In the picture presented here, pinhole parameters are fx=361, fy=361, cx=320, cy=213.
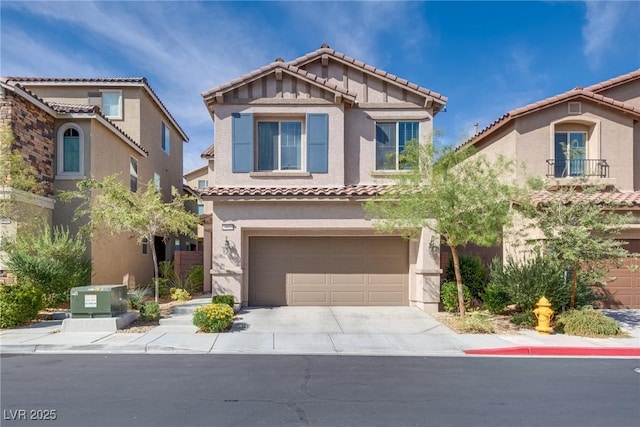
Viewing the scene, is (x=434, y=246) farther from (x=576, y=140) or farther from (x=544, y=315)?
(x=576, y=140)

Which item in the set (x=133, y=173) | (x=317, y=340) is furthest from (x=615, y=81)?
(x=133, y=173)

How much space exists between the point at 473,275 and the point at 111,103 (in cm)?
1761

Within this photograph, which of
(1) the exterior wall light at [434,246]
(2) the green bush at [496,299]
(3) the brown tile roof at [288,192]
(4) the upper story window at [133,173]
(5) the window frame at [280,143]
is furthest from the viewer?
(4) the upper story window at [133,173]

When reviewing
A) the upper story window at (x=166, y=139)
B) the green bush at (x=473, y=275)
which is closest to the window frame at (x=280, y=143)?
the green bush at (x=473, y=275)

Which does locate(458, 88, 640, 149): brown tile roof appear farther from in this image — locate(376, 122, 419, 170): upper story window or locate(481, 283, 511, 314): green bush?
locate(481, 283, 511, 314): green bush

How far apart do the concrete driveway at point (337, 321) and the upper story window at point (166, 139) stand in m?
13.4

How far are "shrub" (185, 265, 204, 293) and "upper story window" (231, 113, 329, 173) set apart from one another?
5078mm

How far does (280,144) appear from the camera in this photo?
12.4 m

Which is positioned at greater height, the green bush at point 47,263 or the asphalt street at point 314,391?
the green bush at point 47,263

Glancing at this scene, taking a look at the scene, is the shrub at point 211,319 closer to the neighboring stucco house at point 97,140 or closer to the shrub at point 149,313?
the shrub at point 149,313

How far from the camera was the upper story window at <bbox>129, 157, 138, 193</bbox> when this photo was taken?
16516 millimetres

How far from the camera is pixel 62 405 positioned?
511 centimetres

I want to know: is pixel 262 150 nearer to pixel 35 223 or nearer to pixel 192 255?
pixel 192 255

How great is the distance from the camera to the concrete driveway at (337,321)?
9.43 metres
